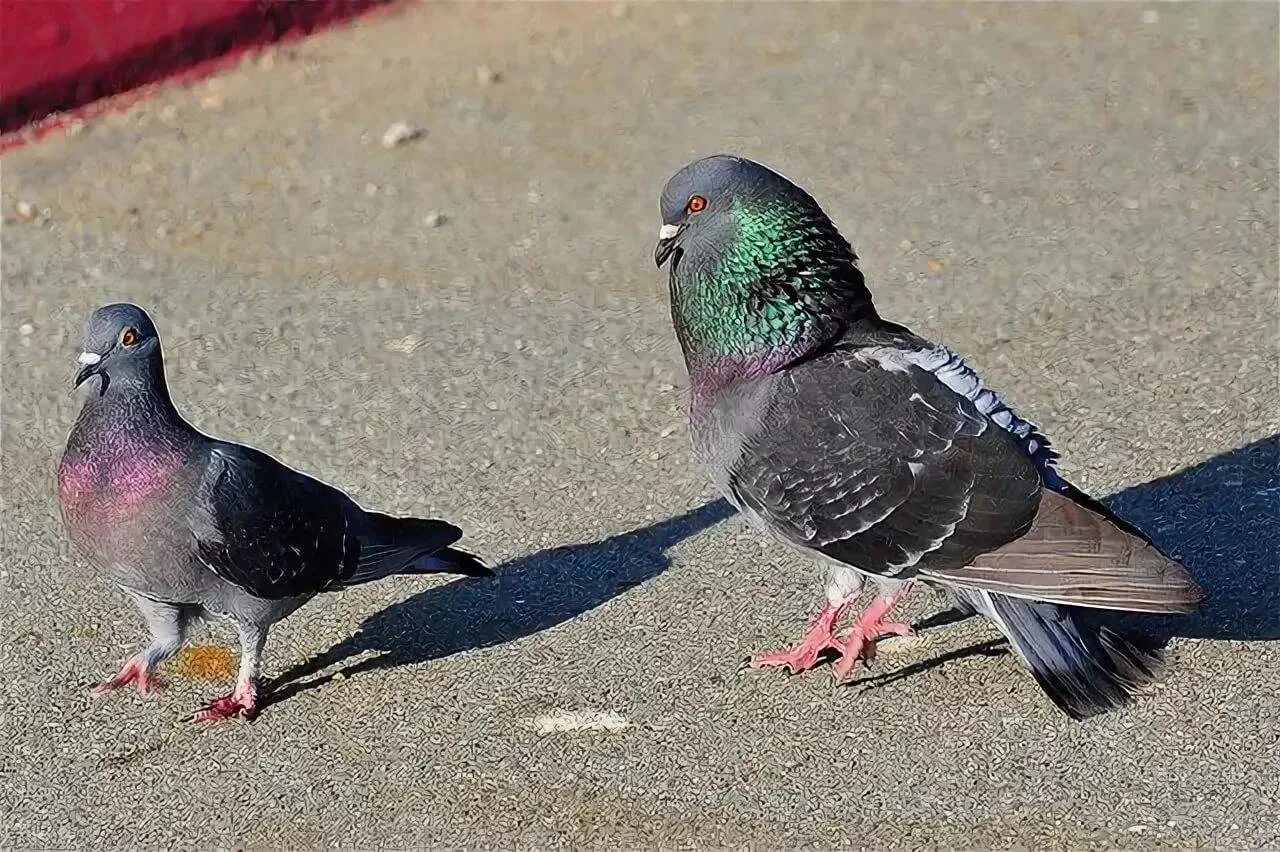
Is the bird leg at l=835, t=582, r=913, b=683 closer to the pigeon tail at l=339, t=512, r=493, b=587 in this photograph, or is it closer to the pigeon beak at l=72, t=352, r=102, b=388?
the pigeon tail at l=339, t=512, r=493, b=587

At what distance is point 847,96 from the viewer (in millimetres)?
7844

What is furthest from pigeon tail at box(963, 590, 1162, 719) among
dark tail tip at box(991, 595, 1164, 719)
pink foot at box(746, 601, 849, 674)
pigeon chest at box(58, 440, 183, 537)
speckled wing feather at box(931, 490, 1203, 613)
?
pigeon chest at box(58, 440, 183, 537)

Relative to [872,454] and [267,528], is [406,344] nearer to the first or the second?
[267,528]

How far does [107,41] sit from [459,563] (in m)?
4.47

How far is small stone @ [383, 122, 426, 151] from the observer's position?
750 centimetres

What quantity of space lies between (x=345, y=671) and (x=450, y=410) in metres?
1.37

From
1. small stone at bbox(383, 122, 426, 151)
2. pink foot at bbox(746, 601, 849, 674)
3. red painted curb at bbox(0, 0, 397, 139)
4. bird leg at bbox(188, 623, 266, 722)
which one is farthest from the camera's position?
red painted curb at bbox(0, 0, 397, 139)

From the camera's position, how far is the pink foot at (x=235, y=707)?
164 inches

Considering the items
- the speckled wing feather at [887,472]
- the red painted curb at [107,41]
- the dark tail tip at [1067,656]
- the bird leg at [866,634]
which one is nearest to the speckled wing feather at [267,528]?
the speckled wing feather at [887,472]

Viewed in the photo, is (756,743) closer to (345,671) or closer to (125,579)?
(345,671)

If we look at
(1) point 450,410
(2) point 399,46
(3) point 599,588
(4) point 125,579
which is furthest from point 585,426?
(2) point 399,46

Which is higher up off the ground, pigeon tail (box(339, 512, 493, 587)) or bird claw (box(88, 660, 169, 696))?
pigeon tail (box(339, 512, 493, 587))

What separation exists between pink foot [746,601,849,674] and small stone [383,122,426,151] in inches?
152

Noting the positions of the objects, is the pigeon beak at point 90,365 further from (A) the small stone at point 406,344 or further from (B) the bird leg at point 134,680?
(A) the small stone at point 406,344
